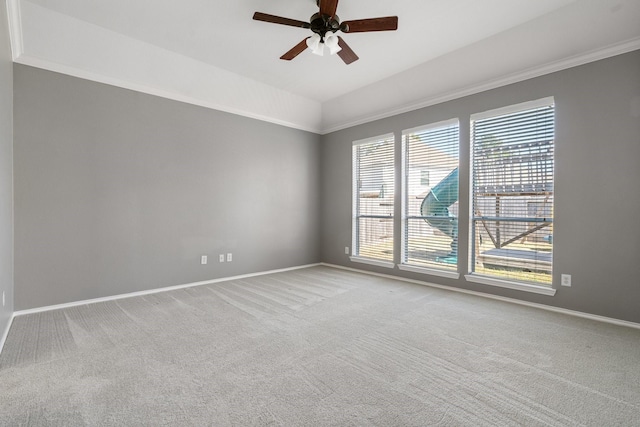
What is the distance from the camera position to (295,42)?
12.0 ft

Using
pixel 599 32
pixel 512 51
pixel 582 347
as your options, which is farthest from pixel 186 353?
pixel 599 32

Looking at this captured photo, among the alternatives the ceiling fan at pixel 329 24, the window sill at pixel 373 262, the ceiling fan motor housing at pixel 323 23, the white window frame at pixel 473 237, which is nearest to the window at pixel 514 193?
the white window frame at pixel 473 237

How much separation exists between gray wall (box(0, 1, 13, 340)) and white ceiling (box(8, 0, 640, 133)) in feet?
1.28

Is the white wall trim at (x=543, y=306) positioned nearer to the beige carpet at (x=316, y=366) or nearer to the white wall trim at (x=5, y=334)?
the beige carpet at (x=316, y=366)

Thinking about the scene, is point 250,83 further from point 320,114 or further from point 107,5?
point 107,5

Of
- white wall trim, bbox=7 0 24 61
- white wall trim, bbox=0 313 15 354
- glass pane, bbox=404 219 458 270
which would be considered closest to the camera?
white wall trim, bbox=0 313 15 354

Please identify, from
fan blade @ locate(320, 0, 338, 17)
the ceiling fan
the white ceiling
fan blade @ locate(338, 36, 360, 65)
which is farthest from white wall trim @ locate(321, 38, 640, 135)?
fan blade @ locate(320, 0, 338, 17)

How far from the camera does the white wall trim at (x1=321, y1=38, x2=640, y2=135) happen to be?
2898 millimetres

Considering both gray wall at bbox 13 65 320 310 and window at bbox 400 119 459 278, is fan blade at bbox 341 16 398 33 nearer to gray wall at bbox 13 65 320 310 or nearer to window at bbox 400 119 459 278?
window at bbox 400 119 459 278

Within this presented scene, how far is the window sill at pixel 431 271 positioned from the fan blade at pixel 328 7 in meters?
3.46

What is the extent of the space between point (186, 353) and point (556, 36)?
179 inches

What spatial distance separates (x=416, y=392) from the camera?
182 cm

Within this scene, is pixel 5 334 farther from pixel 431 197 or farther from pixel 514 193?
pixel 514 193

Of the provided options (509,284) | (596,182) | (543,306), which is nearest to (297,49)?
(596,182)
